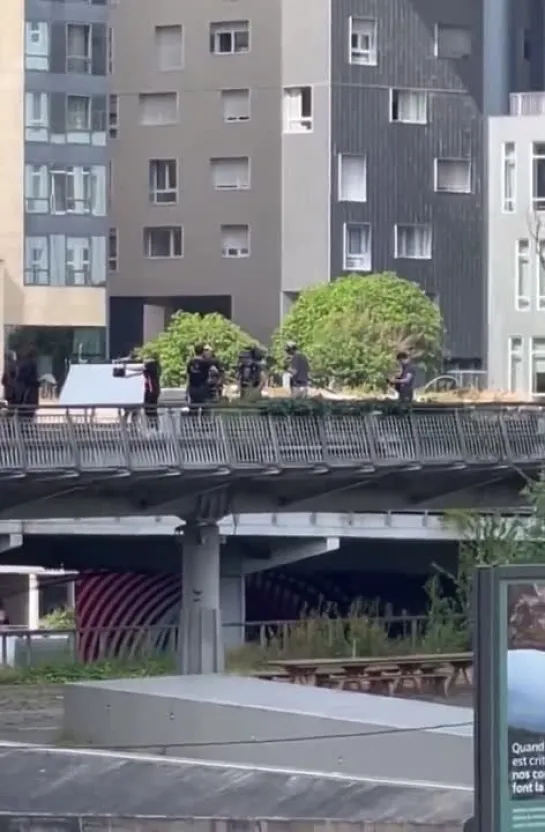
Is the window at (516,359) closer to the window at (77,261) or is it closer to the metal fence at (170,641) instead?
the window at (77,261)

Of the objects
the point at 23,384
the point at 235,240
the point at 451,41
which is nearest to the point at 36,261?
the point at 235,240

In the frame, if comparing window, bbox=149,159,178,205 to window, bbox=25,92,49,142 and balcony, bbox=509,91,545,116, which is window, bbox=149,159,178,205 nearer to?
window, bbox=25,92,49,142

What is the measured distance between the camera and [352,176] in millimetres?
81062

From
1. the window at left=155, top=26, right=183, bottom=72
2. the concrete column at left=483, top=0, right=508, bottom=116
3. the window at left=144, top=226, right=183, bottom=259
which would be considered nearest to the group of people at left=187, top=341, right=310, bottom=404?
the window at left=144, top=226, right=183, bottom=259

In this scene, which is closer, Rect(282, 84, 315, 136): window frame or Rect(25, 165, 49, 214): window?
Rect(25, 165, 49, 214): window

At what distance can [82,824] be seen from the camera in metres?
22.4

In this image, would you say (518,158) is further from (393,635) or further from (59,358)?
(393,635)

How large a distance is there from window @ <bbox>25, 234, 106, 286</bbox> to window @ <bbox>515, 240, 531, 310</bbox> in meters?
13.3

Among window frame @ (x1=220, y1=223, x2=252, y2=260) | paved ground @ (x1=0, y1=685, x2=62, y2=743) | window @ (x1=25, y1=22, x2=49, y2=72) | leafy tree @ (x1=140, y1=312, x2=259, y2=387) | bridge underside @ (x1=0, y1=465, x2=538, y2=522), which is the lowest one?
paved ground @ (x1=0, y1=685, x2=62, y2=743)

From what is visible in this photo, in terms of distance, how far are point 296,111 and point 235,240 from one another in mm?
4635

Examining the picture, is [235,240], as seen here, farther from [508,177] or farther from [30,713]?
[30,713]

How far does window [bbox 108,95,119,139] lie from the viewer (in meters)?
83.7

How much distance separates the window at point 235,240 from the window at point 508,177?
8.33 metres

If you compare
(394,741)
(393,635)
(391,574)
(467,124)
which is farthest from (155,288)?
(394,741)
